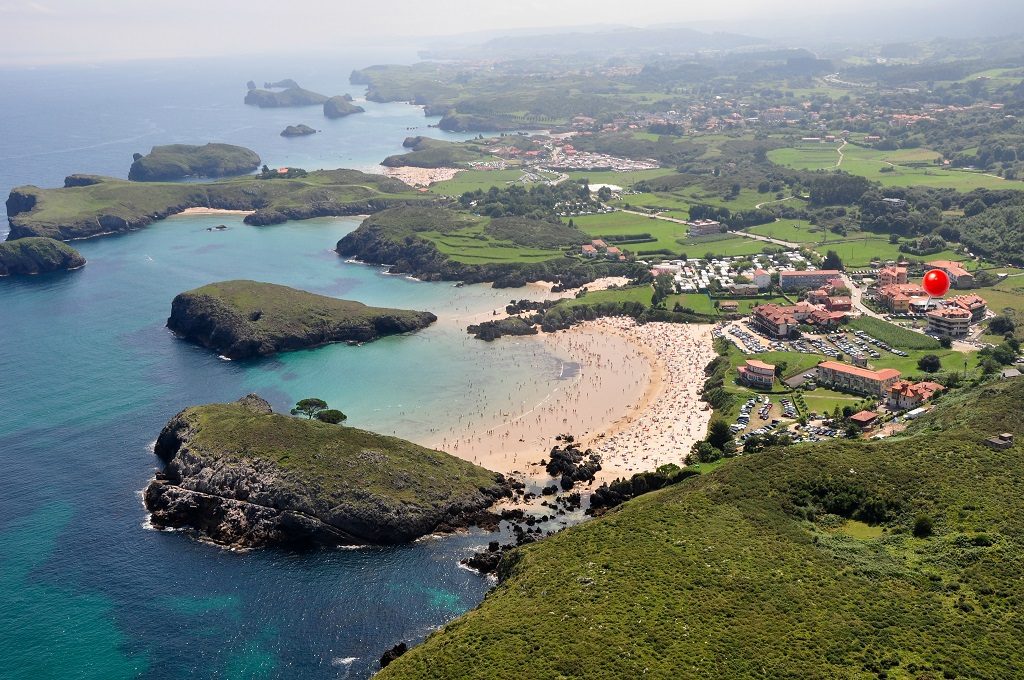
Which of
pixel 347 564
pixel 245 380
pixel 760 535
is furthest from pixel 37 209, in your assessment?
pixel 760 535

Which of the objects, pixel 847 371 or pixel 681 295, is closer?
pixel 847 371

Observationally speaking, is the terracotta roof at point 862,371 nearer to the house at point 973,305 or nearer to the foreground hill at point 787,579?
the foreground hill at point 787,579

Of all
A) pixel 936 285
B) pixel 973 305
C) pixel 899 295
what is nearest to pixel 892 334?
pixel 936 285

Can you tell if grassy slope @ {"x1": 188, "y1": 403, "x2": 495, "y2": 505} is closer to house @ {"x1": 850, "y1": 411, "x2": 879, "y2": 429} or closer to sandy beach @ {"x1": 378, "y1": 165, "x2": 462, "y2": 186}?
house @ {"x1": 850, "y1": 411, "x2": 879, "y2": 429}

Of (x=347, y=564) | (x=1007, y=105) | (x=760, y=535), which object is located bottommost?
(x=347, y=564)

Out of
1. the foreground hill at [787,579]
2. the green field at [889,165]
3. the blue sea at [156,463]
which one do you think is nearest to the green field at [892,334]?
the foreground hill at [787,579]

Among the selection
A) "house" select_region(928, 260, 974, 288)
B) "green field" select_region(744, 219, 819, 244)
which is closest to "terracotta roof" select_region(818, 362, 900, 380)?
"house" select_region(928, 260, 974, 288)

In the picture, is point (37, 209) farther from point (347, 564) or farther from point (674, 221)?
point (347, 564)
